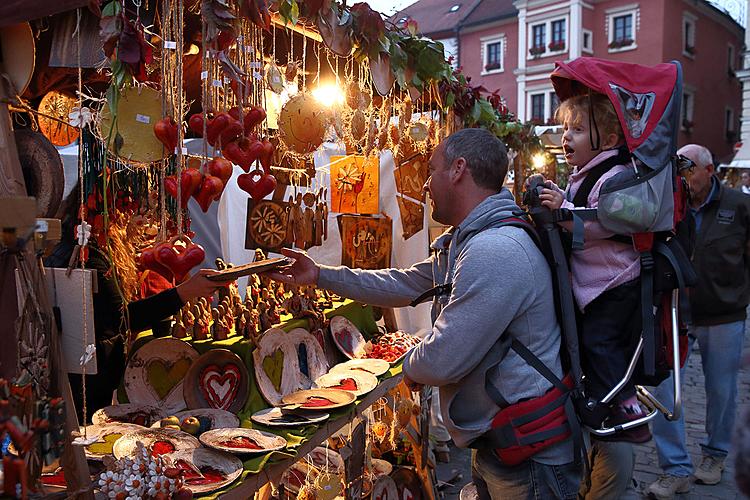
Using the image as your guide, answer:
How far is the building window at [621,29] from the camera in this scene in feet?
78.2

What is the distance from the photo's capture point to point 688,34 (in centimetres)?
2527

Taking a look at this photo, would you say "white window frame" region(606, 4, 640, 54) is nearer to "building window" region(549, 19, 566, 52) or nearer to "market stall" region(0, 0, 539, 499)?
"building window" region(549, 19, 566, 52)

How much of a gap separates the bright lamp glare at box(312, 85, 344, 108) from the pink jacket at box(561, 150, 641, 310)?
1.63m

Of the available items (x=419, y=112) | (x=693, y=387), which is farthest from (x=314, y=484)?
(x=693, y=387)

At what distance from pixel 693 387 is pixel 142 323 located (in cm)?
513

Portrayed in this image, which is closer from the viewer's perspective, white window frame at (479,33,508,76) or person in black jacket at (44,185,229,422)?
person in black jacket at (44,185,229,422)

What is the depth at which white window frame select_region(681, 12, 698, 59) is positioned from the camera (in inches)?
973

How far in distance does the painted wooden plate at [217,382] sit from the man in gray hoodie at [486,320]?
2.79ft

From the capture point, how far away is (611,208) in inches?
73.8

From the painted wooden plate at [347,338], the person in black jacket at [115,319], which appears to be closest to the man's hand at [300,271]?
the person in black jacket at [115,319]

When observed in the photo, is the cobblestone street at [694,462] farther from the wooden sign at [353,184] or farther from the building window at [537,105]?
the building window at [537,105]

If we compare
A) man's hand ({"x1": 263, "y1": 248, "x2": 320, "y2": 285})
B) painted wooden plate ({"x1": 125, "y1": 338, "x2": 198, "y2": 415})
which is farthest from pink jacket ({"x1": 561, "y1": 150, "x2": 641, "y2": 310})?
painted wooden plate ({"x1": 125, "y1": 338, "x2": 198, "y2": 415})

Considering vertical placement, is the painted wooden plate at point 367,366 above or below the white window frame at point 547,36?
below

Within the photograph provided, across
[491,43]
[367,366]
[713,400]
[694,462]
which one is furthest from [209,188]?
[491,43]
